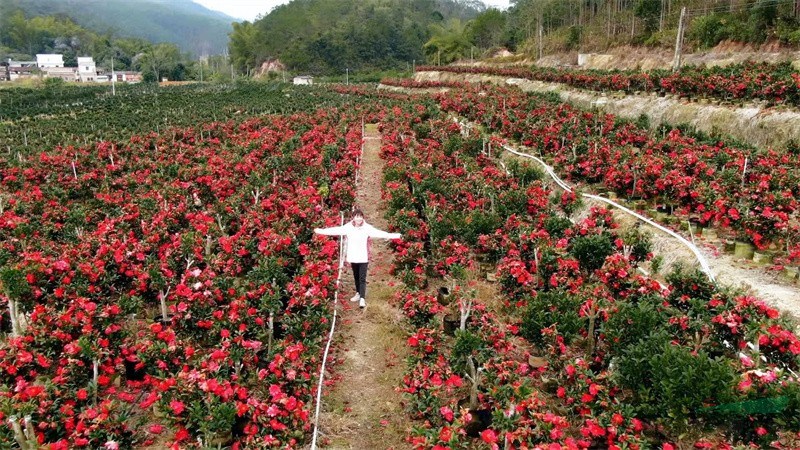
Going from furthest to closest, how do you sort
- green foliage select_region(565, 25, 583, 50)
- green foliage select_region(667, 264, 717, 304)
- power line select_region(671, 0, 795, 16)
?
green foliage select_region(565, 25, 583, 50)
power line select_region(671, 0, 795, 16)
green foliage select_region(667, 264, 717, 304)

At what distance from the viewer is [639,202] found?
11.5 metres

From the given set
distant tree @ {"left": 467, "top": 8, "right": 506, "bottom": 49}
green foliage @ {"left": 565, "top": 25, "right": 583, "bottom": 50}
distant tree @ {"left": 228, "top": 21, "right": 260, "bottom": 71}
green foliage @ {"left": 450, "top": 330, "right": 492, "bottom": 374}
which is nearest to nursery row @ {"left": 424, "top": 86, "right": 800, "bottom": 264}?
green foliage @ {"left": 450, "top": 330, "right": 492, "bottom": 374}

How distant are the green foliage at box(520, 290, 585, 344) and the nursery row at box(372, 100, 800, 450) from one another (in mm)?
18

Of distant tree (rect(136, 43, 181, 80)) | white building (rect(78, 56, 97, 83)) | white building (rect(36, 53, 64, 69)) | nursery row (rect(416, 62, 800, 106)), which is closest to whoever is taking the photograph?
nursery row (rect(416, 62, 800, 106))

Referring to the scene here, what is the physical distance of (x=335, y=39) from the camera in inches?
4680

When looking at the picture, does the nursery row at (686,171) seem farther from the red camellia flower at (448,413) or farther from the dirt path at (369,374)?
the red camellia flower at (448,413)

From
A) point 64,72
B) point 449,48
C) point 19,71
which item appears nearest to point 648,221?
point 449,48

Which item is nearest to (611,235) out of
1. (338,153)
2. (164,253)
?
(164,253)

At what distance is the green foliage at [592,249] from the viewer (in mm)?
8352

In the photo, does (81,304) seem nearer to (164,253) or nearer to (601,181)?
(164,253)

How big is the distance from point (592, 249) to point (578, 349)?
1937mm

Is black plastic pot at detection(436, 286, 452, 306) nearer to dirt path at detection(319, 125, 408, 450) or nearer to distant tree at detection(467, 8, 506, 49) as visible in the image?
dirt path at detection(319, 125, 408, 450)

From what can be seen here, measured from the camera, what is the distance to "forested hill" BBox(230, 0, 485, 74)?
11794 centimetres

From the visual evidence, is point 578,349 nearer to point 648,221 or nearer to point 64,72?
point 648,221
